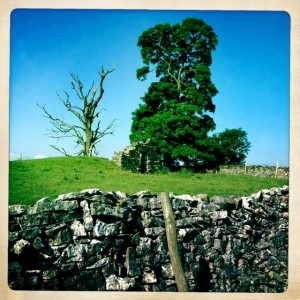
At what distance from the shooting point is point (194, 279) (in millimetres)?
5410

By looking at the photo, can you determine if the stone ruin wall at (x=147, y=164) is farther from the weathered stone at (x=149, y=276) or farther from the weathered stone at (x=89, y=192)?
the weathered stone at (x=149, y=276)

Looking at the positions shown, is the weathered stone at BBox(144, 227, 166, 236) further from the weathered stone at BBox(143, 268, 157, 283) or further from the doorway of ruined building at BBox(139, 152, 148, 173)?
the doorway of ruined building at BBox(139, 152, 148, 173)

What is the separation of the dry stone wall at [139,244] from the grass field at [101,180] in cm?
10

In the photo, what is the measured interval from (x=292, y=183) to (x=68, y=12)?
3.19 metres

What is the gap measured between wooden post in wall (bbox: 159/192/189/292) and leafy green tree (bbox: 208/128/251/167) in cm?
75

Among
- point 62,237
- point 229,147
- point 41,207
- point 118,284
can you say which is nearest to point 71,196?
point 41,207

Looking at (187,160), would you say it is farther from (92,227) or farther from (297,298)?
(297,298)

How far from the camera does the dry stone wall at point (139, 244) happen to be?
5.23 meters

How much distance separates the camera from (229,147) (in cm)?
546

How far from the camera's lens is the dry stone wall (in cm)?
523

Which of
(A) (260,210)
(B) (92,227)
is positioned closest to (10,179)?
(B) (92,227)

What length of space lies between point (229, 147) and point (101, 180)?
61.9 inches

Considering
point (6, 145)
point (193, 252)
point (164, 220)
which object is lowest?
point (193, 252)

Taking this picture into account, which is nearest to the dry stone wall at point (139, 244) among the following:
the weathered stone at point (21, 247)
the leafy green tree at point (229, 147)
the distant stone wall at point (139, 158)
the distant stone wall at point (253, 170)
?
the weathered stone at point (21, 247)
